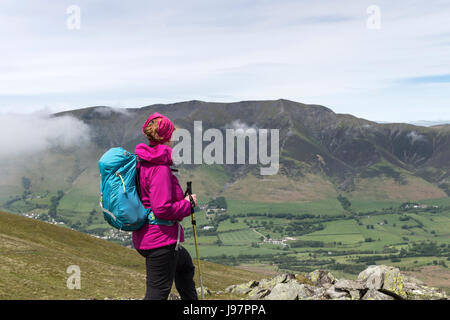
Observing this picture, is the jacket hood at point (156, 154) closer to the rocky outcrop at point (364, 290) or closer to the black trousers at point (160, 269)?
the black trousers at point (160, 269)

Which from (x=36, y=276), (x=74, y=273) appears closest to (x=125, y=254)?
(x=74, y=273)

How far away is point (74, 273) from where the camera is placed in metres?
34.2

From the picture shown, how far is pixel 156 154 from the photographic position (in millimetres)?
10094

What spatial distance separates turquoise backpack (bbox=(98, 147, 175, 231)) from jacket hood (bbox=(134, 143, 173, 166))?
27cm

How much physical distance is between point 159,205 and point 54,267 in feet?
93.7

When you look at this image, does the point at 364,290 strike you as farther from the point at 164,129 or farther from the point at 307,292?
the point at 164,129

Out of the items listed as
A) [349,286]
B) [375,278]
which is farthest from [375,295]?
[375,278]

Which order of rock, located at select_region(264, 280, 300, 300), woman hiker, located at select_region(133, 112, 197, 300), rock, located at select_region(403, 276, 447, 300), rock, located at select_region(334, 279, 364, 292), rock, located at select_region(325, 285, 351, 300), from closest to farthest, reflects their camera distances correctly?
woman hiker, located at select_region(133, 112, 197, 300), rock, located at select_region(325, 285, 351, 300), rock, located at select_region(334, 279, 364, 292), rock, located at select_region(264, 280, 300, 300), rock, located at select_region(403, 276, 447, 300)

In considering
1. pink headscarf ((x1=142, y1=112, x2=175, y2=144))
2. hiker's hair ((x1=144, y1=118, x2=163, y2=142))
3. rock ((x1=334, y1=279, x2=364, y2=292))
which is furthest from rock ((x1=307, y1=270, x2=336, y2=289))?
hiker's hair ((x1=144, y1=118, x2=163, y2=142))

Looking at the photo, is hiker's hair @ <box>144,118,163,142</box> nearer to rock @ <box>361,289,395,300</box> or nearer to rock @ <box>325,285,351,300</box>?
rock @ <box>361,289,395,300</box>

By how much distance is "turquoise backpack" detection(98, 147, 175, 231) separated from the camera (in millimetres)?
9766

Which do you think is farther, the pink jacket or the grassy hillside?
the grassy hillside
